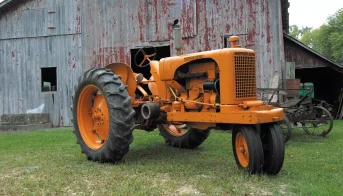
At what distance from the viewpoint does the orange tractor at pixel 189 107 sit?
4.58m

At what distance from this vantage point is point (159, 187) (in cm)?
411

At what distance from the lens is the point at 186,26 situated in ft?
41.9

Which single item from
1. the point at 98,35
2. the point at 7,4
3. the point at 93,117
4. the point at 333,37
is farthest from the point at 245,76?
the point at 333,37

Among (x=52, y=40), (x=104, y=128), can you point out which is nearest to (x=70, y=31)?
(x=52, y=40)

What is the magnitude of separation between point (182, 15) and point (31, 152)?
7.79 metres

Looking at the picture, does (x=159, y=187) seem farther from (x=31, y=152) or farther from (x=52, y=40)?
(x=52, y=40)

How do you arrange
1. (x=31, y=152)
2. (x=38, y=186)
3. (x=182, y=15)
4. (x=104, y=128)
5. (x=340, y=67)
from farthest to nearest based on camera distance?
1. (x=340, y=67)
2. (x=182, y=15)
3. (x=31, y=152)
4. (x=104, y=128)
5. (x=38, y=186)

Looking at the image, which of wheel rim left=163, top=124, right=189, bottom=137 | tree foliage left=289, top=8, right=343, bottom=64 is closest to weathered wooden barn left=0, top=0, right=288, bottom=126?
wheel rim left=163, top=124, right=189, bottom=137

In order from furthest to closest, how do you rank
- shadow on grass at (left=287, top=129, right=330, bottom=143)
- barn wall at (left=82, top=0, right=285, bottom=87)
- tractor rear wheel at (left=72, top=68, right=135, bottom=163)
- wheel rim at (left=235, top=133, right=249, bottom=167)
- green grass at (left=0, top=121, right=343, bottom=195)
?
1. barn wall at (left=82, top=0, right=285, bottom=87)
2. shadow on grass at (left=287, top=129, right=330, bottom=143)
3. tractor rear wheel at (left=72, top=68, right=135, bottom=163)
4. wheel rim at (left=235, top=133, right=249, bottom=167)
5. green grass at (left=0, top=121, right=343, bottom=195)

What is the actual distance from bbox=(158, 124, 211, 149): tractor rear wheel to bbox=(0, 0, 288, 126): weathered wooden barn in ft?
18.7

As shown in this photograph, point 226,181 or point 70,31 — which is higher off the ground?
point 70,31

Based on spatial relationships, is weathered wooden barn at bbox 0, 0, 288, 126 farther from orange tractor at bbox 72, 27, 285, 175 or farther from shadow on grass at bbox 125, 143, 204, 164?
orange tractor at bbox 72, 27, 285, 175

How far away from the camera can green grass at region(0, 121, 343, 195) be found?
4039mm

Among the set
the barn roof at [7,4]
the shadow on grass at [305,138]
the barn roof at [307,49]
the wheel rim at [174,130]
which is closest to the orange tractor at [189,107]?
the wheel rim at [174,130]
